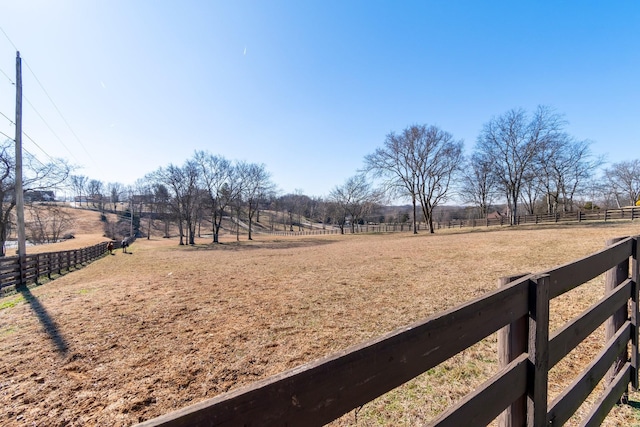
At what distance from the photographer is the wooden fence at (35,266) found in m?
11.5

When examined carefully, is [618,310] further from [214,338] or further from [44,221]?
[44,221]

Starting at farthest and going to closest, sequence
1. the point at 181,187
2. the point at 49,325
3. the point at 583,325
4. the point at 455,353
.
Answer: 1. the point at 181,187
2. the point at 49,325
3. the point at 583,325
4. the point at 455,353

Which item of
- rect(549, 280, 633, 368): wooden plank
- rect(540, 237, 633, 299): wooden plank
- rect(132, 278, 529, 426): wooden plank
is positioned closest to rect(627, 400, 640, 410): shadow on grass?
rect(549, 280, 633, 368): wooden plank

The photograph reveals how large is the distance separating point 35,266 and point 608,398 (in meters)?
19.0

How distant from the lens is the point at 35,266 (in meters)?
13.2

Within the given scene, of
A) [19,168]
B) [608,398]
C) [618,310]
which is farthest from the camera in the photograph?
[19,168]

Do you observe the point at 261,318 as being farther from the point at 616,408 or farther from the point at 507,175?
the point at 507,175

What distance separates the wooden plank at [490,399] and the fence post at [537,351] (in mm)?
57

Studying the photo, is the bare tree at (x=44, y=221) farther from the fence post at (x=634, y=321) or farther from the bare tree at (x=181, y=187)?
the fence post at (x=634, y=321)

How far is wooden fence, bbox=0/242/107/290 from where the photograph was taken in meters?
11.5

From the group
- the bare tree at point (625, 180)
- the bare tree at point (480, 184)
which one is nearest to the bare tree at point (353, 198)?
the bare tree at point (480, 184)

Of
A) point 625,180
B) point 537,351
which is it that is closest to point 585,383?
point 537,351

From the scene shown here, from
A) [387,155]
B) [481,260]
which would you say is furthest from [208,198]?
[481,260]

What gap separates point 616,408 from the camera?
3.02 m
